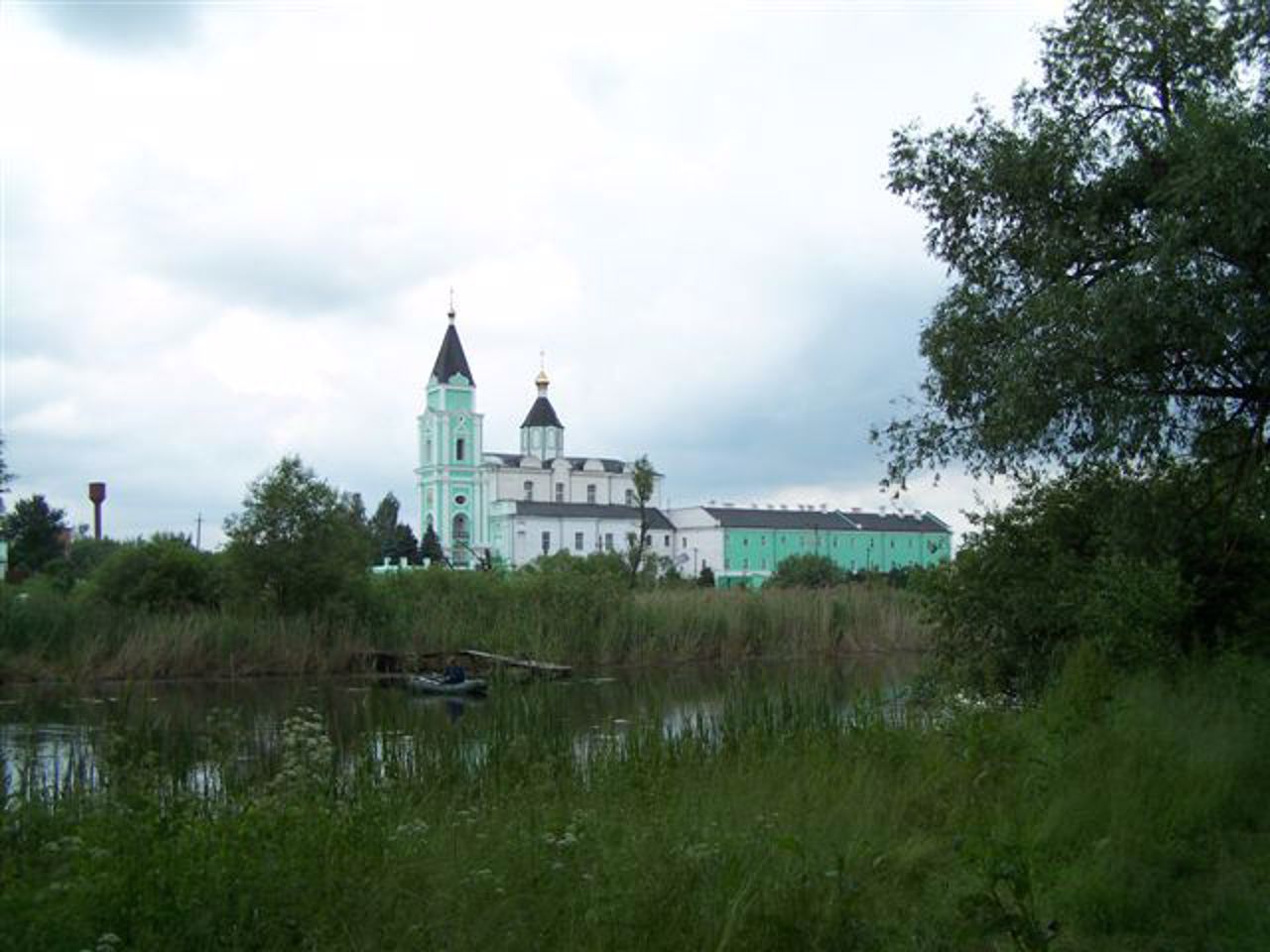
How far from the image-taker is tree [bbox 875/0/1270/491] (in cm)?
1033

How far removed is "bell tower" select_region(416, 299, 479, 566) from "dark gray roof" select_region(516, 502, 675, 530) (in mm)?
5397

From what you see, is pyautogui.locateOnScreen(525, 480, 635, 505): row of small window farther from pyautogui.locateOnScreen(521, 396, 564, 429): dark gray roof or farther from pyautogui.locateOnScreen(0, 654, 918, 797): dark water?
pyautogui.locateOnScreen(0, 654, 918, 797): dark water

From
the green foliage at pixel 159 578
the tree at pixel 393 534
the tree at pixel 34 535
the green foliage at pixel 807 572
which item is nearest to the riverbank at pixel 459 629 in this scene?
the green foliage at pixel 159 578

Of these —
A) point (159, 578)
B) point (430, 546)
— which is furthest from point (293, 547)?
point (430, 546)

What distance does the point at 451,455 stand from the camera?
122000 millimetres

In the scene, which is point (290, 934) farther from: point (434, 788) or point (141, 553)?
point (141, 553)

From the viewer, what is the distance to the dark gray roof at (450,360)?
123 m

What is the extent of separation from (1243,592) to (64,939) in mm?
12782

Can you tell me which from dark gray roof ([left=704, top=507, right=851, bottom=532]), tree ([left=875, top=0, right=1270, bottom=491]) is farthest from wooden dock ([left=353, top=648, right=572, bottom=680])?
dark gray roof ([left=704, top=507, right=851, bottom=532])

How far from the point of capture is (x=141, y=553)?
118 ft

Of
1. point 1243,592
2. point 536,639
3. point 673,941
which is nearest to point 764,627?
point 536,639

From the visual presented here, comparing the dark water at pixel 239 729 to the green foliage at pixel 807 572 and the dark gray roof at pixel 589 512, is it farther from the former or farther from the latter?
the dark gray roof at pixel 589 512

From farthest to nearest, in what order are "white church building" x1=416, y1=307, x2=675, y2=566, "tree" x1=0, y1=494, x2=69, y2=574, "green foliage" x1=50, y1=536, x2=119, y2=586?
"white church building" x1=416, y1=307, x2=675, y2=566
"tree" x1=0, y1=494, x2=69, y2=574
"green foliage" x1=50, y1=536, x2=119, y2=586

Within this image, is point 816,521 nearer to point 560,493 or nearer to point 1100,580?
point 560,493
